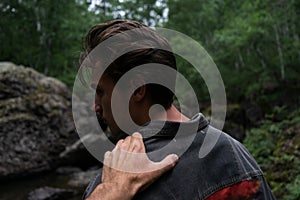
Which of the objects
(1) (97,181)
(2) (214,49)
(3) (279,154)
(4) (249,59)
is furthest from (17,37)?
(1) (97,181)

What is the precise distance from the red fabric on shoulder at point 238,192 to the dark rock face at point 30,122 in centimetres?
1133

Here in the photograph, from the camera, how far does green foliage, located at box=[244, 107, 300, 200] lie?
6109 mm

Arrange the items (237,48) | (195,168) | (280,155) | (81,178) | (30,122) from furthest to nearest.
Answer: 1. (237,48)
2. (30,122)
3. (81,178)
4. (280,155)
5. (195,168)

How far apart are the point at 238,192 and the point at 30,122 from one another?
11.9 meters

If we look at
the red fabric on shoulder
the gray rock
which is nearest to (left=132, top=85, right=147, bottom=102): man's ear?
the red fabric on shoulder

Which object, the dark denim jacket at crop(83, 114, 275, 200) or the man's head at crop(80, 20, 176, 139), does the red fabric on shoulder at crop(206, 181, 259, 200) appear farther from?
the man's head at crop(80, 20, 176, 139)

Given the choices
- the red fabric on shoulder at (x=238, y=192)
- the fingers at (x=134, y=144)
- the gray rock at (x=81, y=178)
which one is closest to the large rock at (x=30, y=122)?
the gray rock at (x=81, y=178)

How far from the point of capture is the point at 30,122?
41.2 ft

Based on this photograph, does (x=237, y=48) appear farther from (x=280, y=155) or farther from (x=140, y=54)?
(x=140, y=54)

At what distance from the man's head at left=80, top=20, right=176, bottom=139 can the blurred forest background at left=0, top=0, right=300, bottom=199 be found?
474 centimetres

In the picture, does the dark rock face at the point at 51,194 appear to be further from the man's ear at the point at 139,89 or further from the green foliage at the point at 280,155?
the man's ear at the point at 139,89

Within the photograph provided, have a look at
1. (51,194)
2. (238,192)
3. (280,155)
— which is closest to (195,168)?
(238,192)

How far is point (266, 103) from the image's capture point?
16656 millimetres

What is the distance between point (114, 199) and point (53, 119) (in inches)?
474
